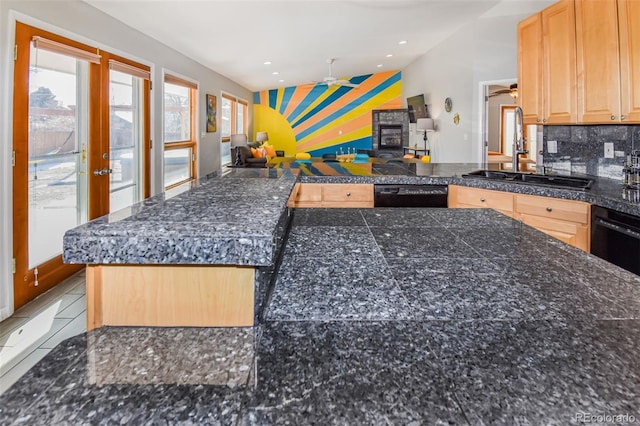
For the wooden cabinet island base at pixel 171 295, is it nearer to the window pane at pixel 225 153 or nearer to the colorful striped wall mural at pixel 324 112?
the window pane at pixel 225 153

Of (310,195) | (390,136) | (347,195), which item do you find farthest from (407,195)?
(390,136)

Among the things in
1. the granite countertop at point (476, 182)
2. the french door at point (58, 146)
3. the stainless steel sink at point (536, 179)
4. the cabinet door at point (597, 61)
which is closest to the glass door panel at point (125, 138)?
the french door at point (58, 146)

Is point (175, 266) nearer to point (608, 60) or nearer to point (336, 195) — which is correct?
point (336, 195)

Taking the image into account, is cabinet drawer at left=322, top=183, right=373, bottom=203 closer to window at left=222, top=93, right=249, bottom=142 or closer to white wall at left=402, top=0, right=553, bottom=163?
white wall at left=402, top=0, right=553, bottom=163

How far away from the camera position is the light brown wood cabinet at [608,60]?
7.98 feet

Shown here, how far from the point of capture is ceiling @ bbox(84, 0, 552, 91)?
4172mm

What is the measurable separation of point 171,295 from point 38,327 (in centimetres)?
251

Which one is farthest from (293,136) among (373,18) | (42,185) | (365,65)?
(42,185)

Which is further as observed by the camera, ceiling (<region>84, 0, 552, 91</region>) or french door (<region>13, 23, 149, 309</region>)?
ceiling (<region>84, 0, 552, 91</region>)

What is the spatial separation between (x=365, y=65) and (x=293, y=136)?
3.57 metres

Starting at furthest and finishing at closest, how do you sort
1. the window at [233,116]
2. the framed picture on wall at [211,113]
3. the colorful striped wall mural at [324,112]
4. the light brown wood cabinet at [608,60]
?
1. the colorful striped wall mural at [324,112]
2. the window at [233,116]
3. the framed picture on wall at [211,113]
4. the light brown wood cabinet at [608,60]

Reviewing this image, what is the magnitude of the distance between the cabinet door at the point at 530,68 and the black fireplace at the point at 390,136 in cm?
711

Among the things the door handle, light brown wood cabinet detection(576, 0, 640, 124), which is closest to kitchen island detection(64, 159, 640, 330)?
light brown wood cabinet detection(576, 0, 640, 124)

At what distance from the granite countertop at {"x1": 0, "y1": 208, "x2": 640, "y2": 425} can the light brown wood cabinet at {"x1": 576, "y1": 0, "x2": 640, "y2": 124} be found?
210cm
